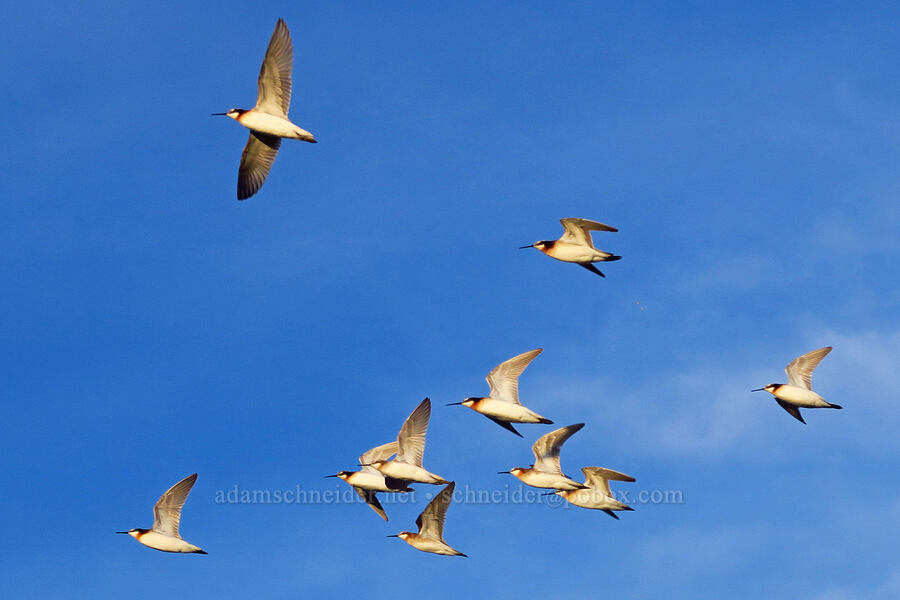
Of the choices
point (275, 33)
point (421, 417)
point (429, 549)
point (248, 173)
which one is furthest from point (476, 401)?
point (275, 33)

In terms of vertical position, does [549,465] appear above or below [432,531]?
above

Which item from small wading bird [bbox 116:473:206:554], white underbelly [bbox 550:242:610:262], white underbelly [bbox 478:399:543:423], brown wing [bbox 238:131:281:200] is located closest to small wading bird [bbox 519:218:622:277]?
white underbelly [bbox 550:242:610:262]

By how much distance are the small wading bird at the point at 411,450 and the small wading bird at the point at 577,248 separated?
6066 mm

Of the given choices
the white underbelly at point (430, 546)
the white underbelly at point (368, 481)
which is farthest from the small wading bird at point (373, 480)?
the white underbelly at point (430, 546)

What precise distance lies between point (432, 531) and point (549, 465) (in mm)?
4340

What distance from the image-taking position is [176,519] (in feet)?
134

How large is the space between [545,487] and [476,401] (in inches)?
137

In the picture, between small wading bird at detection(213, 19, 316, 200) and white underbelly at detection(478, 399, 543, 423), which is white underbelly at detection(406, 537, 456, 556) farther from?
small wading bird at detection(213, 19, 316, 200)

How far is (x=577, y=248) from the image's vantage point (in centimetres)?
4016

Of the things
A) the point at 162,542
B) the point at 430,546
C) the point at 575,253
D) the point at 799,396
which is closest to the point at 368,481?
the point at 430,546

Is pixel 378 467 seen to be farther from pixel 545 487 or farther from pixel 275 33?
pixel 275 33

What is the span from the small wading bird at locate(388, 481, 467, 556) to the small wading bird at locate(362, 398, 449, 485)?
3.56 feet

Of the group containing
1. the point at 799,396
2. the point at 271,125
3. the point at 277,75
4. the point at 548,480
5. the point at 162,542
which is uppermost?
the point at 277,75

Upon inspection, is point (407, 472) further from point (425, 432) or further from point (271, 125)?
point (271, 125)
